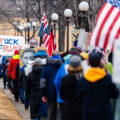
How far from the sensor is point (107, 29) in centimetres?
630

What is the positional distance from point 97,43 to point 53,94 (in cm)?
288

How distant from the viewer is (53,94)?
8977 millimetres

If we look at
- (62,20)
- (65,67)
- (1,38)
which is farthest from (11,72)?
(62,20)

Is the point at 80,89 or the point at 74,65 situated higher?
the point at 74,65

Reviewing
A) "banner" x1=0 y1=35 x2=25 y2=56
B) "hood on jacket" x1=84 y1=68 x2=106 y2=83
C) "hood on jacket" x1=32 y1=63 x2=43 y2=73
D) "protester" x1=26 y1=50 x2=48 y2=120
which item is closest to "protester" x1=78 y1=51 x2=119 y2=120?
"hood on jacket" x1=84 y1=68 x2=106 y2=83

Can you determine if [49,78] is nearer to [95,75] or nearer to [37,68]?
[37,68]

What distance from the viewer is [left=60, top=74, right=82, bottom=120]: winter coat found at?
7.11 m

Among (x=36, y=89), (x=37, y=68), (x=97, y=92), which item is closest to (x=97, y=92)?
(x=97, y=92)

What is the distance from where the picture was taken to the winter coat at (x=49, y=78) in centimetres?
895

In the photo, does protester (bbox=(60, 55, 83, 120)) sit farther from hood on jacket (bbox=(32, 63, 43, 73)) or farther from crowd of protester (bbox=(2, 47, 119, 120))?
hood on jacket (bbox=(32, 63, 43, 73))

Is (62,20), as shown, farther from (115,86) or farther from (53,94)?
(115,86)

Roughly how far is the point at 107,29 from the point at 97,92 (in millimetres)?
916

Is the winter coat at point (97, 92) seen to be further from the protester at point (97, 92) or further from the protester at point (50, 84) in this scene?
the protester at point (50, 84)

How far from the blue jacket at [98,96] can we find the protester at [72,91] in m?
0.48
